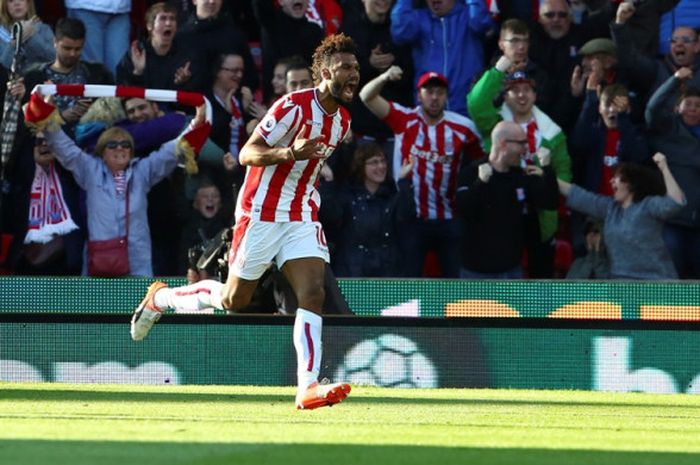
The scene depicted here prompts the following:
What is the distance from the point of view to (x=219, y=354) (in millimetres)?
11594

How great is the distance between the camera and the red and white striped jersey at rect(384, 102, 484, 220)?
1330 cm

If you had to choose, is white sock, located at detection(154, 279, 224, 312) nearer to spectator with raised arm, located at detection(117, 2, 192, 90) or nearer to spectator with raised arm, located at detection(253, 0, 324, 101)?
spectator with raised arm, located at detection(117, 2, 192, 90)

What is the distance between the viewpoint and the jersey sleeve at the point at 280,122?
30.0 ft

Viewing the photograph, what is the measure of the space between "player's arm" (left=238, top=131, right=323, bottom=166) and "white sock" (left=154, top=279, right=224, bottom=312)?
3.84ft

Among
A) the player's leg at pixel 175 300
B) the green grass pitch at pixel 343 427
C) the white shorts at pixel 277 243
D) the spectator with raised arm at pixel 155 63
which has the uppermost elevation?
the spectator with raised arm at pixel 155 63

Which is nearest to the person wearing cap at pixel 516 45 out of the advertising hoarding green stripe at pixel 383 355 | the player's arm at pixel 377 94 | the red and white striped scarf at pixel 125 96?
the player's arm at pixel 377 94

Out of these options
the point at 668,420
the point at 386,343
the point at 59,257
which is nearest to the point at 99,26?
the point at 59,257

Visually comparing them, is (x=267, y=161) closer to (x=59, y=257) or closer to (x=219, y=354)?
(x=219, y=354)

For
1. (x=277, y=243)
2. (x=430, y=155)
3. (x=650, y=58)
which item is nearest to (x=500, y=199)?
(x=430, y=155)

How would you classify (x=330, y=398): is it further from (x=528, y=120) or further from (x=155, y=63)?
(x=155, y=63)

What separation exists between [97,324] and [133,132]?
243 cm

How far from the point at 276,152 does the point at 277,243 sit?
2.22ft

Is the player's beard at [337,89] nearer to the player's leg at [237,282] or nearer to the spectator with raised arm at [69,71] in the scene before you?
the player's leg at [237,282]

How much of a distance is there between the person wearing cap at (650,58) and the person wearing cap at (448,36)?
1170 millimetres
